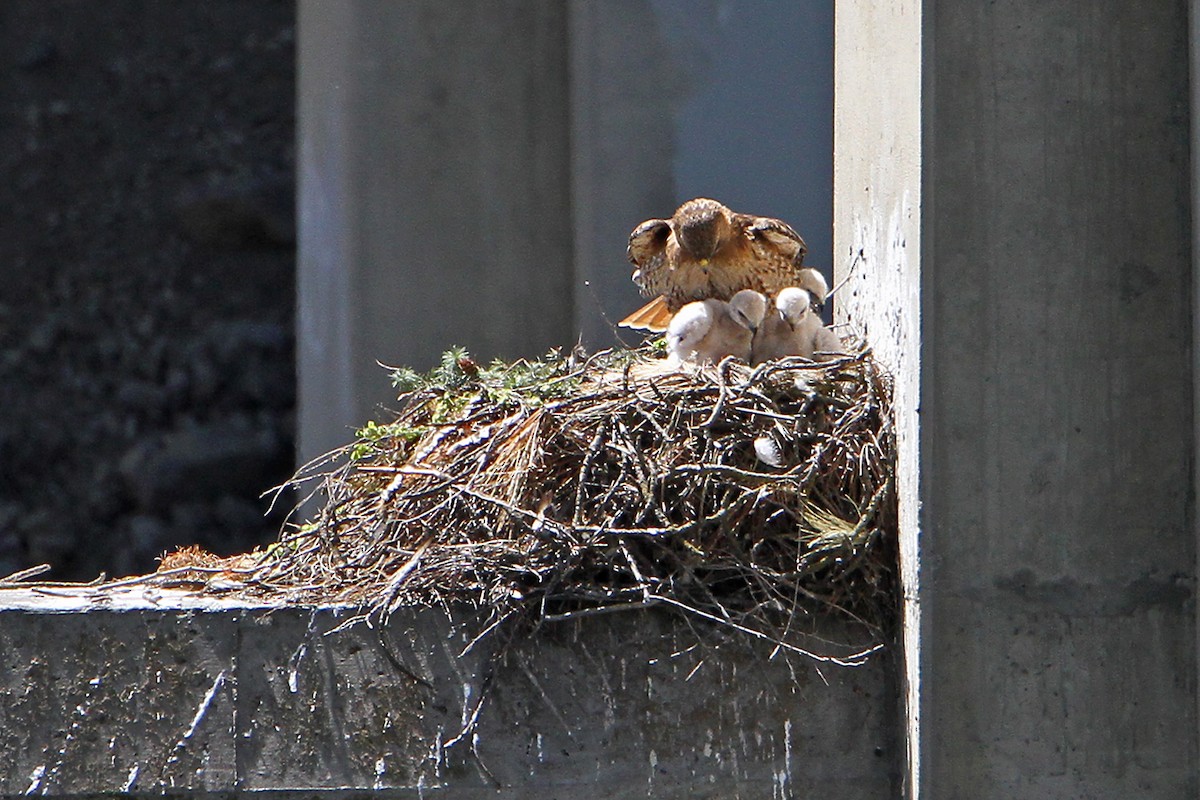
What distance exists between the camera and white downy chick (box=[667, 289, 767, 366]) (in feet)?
15.7

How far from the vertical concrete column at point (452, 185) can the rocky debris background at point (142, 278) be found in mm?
3280

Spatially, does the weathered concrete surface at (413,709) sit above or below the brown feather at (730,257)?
below

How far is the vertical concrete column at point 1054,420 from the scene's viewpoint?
360 cm

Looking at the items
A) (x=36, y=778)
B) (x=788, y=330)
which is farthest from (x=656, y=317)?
(x=36, y=778)

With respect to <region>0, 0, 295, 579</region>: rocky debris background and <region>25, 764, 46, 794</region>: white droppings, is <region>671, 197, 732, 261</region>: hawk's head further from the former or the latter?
<region>0, 0, 295, 579</region>: rocky debris background

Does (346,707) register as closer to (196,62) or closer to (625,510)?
(625,510)

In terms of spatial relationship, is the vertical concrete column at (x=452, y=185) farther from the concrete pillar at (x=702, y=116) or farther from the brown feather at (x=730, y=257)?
the brown feather at (x=730, y=257)

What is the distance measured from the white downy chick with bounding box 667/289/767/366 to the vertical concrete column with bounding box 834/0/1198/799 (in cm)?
123

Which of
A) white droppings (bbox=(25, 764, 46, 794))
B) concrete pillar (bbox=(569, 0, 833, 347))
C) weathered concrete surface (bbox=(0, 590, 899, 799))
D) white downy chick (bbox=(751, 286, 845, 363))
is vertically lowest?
white droppings (bbox=(25, 764, 46, 794))

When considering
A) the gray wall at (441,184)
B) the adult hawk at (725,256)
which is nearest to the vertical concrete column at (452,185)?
the gray wall at (441,184)

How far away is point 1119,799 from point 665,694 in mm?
963

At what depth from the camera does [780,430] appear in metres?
3.98


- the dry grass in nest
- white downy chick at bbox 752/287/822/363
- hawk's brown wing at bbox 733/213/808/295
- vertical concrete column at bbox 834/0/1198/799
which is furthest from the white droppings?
hawk's brown wing at bbox 733/213/808/295

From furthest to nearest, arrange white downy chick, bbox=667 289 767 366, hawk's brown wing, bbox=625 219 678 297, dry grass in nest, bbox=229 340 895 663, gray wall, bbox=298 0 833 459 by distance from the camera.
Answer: gray wall, bbox=298 0 833 459, hawk's brown wing, bbox=625 219 678 297, white downy chick, bbox=667 289 767 366, dry grass in nest, bbox=229 340 895 663
